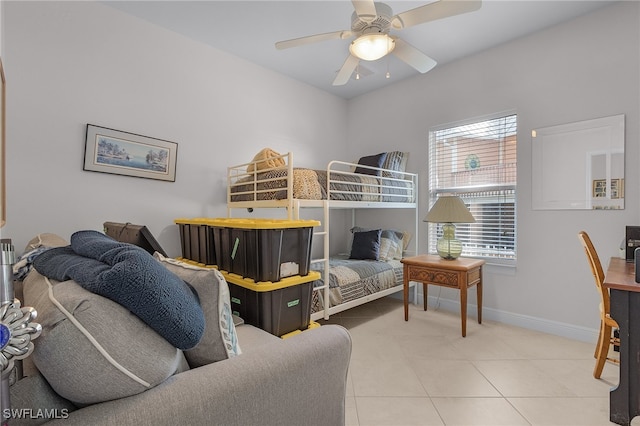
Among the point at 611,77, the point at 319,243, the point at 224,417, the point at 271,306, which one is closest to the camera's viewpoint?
the point at 224,417

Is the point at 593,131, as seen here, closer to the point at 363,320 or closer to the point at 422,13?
the point at 422,13

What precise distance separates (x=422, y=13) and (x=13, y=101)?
265cm

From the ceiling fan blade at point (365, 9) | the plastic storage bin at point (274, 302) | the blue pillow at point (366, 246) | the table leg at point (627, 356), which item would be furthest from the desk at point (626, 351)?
the blue pillow at point (366, 246)

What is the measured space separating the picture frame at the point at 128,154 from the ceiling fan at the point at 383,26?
136 cm

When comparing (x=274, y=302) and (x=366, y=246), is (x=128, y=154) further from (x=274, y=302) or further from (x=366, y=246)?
(x=366, y=246)

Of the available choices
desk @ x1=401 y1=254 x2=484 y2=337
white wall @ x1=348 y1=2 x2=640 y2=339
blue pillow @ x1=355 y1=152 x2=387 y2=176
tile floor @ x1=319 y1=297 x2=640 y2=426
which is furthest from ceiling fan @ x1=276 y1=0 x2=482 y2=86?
tile floor @ x1=319 y1=297 x2=640 y2=426

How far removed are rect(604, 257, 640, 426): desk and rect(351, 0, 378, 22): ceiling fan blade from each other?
6.21 ft

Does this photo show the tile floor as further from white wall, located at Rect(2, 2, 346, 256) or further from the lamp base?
white wall, located at Rect(2, 2, 346, 256)

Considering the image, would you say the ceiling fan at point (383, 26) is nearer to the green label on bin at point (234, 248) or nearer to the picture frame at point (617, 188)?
the green label on bin at point (234, 248)

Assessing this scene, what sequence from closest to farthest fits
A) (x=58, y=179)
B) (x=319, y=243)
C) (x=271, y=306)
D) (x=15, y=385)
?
(x=15, y=385)
(x=271, y=306)
(x=58, y=179)
(x=319, y=243)

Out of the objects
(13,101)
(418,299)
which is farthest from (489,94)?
(13,101)

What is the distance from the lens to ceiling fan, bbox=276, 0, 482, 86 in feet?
5.57

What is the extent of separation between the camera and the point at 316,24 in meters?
2.56

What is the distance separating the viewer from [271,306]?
5.74 feet
